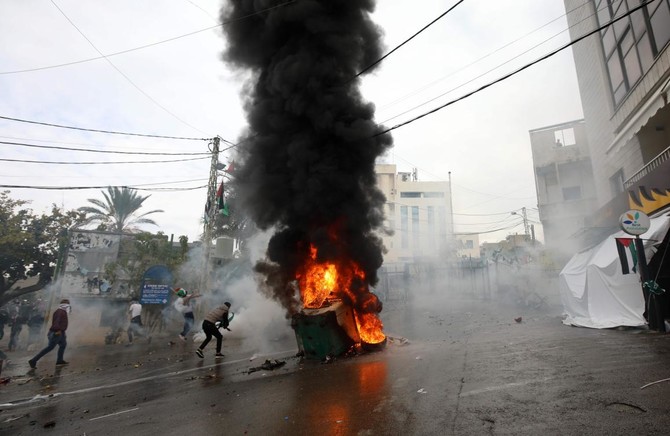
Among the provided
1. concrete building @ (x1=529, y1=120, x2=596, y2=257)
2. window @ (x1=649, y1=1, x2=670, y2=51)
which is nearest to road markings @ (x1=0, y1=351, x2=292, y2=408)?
window @ (x1=649, y1=1, x2=670, y2=51)

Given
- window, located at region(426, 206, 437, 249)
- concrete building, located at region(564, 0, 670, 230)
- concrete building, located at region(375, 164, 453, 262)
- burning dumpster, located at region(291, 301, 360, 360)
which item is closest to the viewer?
burning dumpster, located at region(291, 301, 360, 360)

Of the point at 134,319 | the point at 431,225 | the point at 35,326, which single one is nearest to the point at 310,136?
the point at 134,319

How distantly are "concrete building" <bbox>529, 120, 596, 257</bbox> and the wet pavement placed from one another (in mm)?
Answer: 17601

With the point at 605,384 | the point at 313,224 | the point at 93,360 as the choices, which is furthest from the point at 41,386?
the point at 605,384

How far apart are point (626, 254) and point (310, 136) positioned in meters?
9.46

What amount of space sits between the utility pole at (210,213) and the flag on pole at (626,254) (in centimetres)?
1446

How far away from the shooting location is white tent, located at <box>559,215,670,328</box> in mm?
9719

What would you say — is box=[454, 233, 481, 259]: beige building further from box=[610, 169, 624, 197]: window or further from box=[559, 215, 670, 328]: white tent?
box=[559, 215, 670, 328]: white tent

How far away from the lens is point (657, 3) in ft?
32.1

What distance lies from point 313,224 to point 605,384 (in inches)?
296

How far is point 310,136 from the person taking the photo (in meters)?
11.2

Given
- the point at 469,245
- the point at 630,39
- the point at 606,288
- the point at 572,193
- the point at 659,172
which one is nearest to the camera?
the point at 659,172

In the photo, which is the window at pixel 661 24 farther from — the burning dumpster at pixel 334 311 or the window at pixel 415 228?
the window at pixel 415 228

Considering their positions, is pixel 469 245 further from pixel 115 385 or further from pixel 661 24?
pixel 115 385
